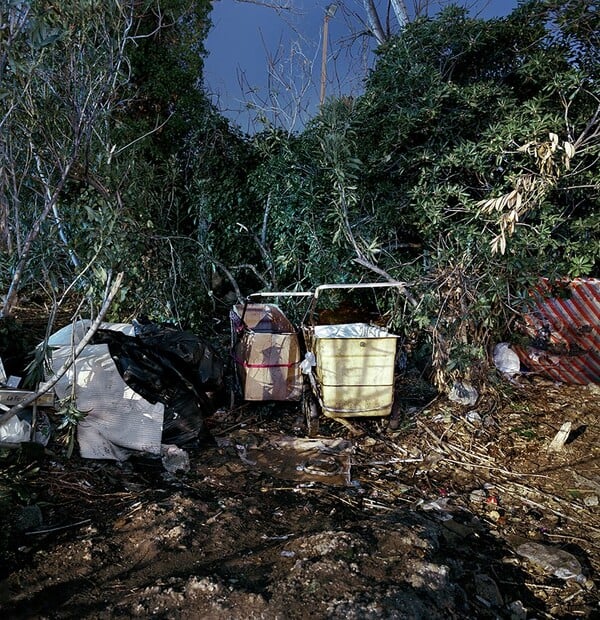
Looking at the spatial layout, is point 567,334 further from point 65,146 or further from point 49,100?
point 49,100

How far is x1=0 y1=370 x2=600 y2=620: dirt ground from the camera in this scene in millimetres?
2238

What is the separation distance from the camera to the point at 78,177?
4.39 metres

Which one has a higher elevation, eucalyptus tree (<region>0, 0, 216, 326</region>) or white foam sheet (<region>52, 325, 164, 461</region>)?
eucalyptus tree (<region>0, 0, 216, 326</region>)

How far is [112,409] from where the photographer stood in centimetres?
372

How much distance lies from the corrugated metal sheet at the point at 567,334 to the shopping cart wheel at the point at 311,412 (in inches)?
100

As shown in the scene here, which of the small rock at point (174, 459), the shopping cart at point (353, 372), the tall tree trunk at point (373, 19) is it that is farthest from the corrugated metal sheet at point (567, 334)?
the tall tree trunk at point (373, 19)

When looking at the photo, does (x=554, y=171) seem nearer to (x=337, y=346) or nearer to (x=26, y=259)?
(x=337, y=346)

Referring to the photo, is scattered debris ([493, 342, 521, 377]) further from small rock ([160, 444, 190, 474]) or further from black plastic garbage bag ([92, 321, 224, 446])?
small rock ([160, 444, 190, 474])

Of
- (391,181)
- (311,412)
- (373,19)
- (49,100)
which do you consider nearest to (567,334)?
(391,181)

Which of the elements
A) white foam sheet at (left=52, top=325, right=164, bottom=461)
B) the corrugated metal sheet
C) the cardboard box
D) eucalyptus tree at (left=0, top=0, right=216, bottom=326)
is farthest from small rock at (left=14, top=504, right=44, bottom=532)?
the corrugated metal sheet

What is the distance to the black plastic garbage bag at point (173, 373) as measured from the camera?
3.89m

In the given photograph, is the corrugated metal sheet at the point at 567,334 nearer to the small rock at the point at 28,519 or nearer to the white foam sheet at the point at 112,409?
the white foam sheet at the point at 112,409

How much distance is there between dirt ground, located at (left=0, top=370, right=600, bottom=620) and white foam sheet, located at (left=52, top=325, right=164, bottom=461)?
0.50ft

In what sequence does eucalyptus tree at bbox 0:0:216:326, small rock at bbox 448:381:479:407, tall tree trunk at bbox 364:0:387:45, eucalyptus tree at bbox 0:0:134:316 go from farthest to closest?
tall tree trunk at bbox 364:0:387:45 → small rock at bbox 448:381:479:407 → eucalyptus tree at bbox 0:0:134:316 → eucalyptus tree at bbox 0:0:216:326
